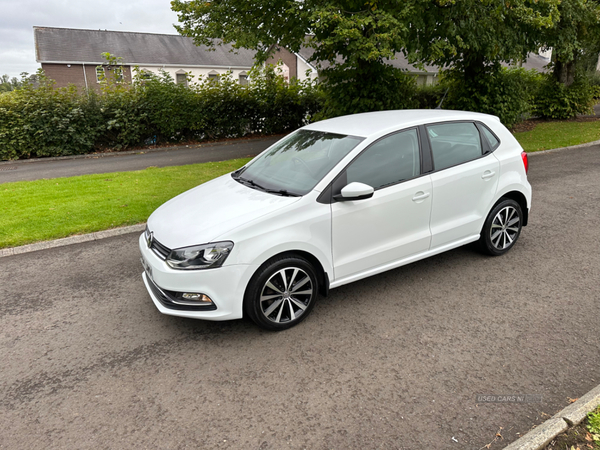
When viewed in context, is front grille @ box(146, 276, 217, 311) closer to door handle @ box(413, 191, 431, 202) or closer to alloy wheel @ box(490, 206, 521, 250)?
door handle @ box(413, 191, 431, 202)

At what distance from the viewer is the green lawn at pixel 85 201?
22.4 feet

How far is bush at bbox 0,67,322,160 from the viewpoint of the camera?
51.2 ft

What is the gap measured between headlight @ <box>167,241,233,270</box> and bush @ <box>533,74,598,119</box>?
18855 millimetres

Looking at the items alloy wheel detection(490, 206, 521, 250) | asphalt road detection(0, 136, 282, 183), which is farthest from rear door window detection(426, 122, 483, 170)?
asphalt road detection(0, 136, 282, 183)

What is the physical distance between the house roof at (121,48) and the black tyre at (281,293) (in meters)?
38.1

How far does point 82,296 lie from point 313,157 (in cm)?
295

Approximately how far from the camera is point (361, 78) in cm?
1271

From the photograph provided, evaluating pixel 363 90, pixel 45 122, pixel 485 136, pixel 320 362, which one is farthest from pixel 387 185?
pixel 45 122

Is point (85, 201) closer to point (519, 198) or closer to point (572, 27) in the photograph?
point (519, 198)

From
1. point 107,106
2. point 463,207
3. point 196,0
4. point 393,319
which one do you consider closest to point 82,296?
point 393,319

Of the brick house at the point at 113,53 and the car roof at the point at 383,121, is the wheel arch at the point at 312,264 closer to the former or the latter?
the car roof at the point at 383,121

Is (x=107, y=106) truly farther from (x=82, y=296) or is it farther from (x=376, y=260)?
(x=376, y=260)

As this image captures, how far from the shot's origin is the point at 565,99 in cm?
1858

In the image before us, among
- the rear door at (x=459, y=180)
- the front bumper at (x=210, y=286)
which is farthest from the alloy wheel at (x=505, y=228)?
the front bumper at (x=210, y=286)
